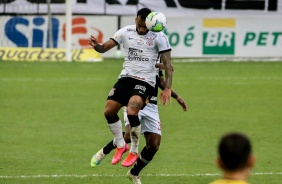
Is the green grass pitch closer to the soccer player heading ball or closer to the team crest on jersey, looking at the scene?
the soccer player heading ball

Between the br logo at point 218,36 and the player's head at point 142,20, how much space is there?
83.7ft

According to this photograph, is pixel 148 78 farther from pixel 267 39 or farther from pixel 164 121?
pixel 267 39

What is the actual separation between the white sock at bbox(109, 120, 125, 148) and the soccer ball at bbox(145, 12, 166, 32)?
4.80 feet

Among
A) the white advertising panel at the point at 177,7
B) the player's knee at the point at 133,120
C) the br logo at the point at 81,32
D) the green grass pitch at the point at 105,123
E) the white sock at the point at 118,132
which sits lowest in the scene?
the br logo at the point at 81,32

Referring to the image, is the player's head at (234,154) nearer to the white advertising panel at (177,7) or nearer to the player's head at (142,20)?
the player's head at (142,20)

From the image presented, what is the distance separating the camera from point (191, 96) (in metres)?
26.4

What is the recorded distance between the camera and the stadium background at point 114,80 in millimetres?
15047

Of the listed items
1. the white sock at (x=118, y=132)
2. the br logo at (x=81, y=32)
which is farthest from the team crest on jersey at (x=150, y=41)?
the br logo at (x=81, y=32)

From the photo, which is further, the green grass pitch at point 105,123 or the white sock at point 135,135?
the green grass pitch at point 105,123

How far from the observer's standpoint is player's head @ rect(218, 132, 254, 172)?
6180mm

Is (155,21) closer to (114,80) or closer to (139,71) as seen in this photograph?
(139,71)

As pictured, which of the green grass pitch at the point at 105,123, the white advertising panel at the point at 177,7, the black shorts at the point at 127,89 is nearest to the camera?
the black shorts at the point at 127,89

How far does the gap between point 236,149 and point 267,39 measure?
3285 centimetres

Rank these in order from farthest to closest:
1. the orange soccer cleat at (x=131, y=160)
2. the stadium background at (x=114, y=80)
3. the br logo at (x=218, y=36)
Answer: the br logo at (x=218, y=36)
the stadium background at (x=114, y=80)
the orange soccer cleat at (x=131, y=160)
